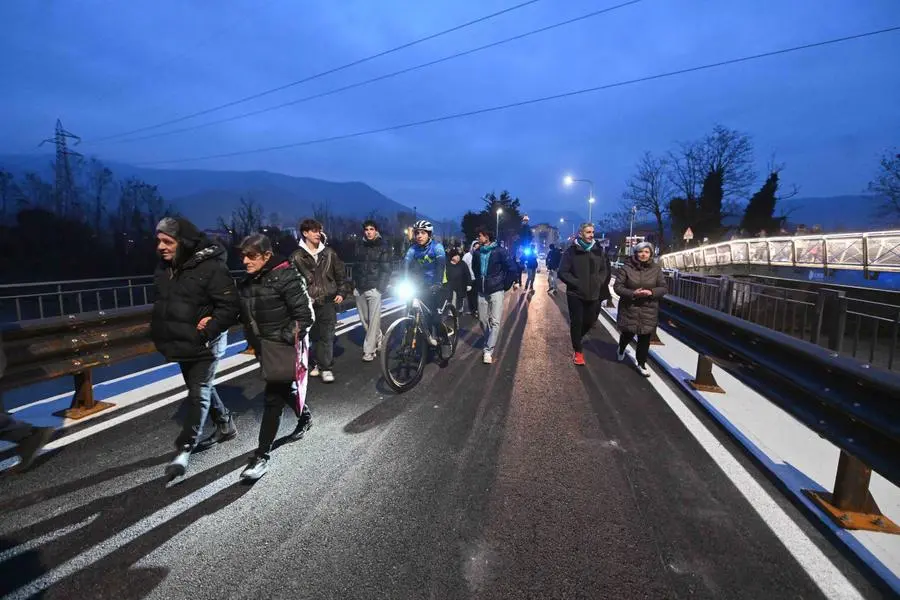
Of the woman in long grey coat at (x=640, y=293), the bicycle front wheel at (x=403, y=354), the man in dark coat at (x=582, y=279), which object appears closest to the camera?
the bicycle front wheel at (x=403, y=354)

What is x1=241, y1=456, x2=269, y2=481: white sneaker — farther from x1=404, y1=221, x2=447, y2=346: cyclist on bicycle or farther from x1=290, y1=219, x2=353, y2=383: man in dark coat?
x1=404, y1=221, x2=447, y2=346: cyclist on bicycle

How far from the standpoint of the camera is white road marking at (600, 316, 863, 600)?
2.32m

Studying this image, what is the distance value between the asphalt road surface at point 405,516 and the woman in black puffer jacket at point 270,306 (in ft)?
1.20

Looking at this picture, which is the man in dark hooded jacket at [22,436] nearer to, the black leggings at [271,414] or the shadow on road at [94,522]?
the shadow on road at [94,522]

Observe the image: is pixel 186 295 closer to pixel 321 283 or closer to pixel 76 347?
pixel 76 347

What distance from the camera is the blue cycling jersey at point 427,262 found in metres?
5.86

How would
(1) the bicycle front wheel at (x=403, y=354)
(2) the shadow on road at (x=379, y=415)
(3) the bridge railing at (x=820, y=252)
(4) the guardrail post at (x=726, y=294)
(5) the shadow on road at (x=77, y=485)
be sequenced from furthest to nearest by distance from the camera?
(3) the bridge railing at (x=820, y=252) → (4) the guardrail post at (x=726, y=294) → (1) the bicycle front wheel at (x=403, y=354) → (2) the shadow on road at (x=379, y=415) → (5) the shadow on road at (x=77, y=485)

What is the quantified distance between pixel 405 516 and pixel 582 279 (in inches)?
186

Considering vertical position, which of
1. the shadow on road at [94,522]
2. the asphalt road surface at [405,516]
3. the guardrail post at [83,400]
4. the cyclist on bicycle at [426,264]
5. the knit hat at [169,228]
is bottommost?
the asphalt road surface at [405,516]

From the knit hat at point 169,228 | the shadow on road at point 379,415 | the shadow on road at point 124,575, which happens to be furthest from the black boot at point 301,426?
the knit hat at point 169,228

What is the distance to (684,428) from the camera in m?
4.34

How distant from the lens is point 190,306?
11.2 ft

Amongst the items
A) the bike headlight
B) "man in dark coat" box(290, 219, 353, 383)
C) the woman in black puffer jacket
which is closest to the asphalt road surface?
the woman in black puffer jacket

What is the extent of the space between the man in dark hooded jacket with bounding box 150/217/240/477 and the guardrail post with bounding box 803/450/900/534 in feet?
14.3
